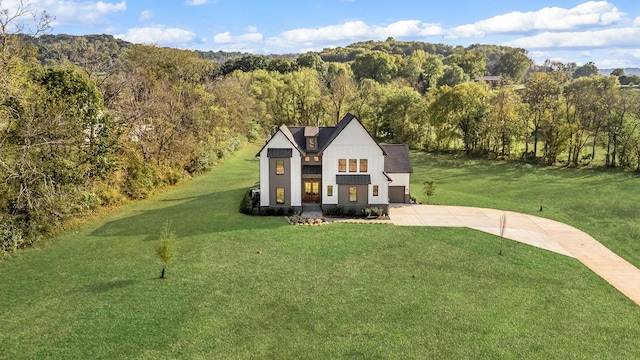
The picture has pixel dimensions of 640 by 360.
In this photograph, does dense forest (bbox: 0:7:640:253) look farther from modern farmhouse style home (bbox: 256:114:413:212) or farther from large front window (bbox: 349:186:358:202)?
large front window (bbox: 349:186:358:202)

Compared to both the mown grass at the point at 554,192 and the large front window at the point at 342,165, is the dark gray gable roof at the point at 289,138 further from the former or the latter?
the mown grass at the point at 554,192

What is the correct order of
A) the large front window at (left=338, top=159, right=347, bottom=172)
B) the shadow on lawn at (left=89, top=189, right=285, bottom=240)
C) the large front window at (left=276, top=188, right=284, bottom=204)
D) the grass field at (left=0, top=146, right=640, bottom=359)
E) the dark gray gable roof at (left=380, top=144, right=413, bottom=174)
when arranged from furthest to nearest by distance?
the dark gray gable roof at (left=380, top=144, right=413, bottom=174) → the large front window at (left=338, top=159, right=347, bottom=172) → the large front window at (left=276, top=188, right=284, bottom=204) → the shadow on lawn at (left=89, top=189, right=285, bottom=240) → the grass field at (left=0, top=146, right=640, bottom=359)

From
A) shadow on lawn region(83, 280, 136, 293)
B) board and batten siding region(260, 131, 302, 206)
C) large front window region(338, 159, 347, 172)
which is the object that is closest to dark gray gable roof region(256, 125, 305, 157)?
board and batten siding region(260, 131, 302, 206)

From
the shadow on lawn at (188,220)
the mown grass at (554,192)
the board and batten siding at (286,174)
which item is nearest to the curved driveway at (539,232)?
the mown grass at (554,192)

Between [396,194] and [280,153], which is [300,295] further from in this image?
[396,194]

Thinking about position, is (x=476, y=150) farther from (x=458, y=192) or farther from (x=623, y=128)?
(x=458, y=192)

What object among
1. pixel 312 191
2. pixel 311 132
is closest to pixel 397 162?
pixel 312 191

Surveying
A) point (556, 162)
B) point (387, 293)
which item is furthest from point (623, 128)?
point (387, 293)

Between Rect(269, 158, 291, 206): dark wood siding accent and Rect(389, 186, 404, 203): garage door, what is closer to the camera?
Rect(269, 158, 291, 206): dark wood siding accent
